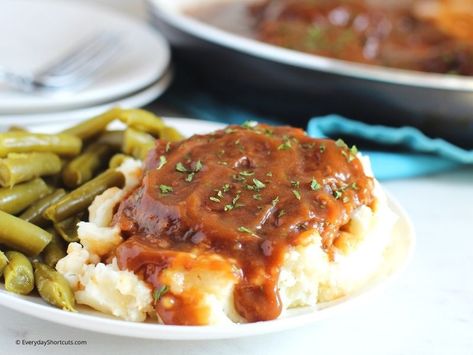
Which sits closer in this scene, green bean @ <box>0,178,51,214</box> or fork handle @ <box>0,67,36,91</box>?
green bean @ <box>0,178,51,214</box>

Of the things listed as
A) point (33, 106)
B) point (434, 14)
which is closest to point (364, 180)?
point (33, 106)

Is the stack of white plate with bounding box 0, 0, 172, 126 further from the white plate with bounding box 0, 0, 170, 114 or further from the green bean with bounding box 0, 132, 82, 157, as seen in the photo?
the green bean with bounding box 0, 132, 82, 157

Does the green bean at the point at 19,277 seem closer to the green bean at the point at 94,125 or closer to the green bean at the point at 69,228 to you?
the green bean at the point at 69,228

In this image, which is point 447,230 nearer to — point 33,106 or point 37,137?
point 37,137

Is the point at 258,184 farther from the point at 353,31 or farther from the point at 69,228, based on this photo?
the point at 353,31

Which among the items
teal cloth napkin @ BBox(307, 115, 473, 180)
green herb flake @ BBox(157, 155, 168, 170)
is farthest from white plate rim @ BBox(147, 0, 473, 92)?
green herb flake @ BBox(157, 155, 168, 170)

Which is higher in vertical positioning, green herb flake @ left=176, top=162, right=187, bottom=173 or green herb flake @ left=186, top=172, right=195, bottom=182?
green herb flake @ left=186, top=172, right=195, bottom=182

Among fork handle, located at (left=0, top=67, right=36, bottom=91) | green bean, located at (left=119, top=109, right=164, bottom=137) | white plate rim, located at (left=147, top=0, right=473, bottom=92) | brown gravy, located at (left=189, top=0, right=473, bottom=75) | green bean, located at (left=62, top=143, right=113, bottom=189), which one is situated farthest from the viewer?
brown gravy, located at (left=189, top=0, right=473, bottom=75)

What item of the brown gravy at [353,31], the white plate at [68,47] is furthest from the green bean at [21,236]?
the brown gravy at [353,31]
